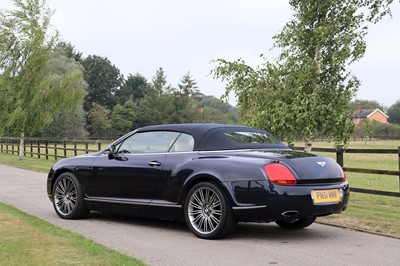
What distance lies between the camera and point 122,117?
9694cm

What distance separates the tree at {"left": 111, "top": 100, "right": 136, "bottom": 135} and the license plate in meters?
89.0

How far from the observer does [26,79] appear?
28.6m

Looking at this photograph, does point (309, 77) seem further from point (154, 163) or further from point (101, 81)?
point (101, 81)

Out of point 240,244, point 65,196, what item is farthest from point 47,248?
point 65,196

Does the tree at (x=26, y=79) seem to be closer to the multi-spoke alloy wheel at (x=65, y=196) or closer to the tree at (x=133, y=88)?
the multi-spoke alloy wheel at (x=65, y=196)

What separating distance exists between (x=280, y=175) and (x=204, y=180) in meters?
1.05

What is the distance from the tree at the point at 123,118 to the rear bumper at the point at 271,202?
89.1 metres

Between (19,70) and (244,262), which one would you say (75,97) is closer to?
(19,70)

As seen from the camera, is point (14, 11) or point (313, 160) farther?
point (14, 11)

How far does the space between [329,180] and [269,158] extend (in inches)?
32.7

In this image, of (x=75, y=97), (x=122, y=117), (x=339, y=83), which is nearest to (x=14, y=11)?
(x=75, y=97)

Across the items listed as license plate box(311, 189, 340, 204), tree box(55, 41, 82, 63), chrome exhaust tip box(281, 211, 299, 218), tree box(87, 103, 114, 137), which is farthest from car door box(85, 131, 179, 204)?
tree box(55, 41, 82, 63)

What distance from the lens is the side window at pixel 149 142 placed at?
298 inches

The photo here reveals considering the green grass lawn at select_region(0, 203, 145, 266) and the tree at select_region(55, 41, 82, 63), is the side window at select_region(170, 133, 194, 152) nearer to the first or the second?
the green grass lawn at select_region(0, 203, 145, 266)
